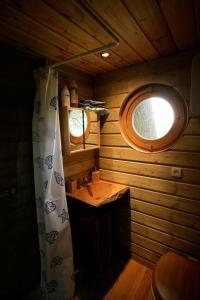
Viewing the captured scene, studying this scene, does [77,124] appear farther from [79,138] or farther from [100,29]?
[100,29]

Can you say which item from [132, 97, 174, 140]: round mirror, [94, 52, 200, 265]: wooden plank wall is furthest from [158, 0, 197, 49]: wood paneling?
[132, 97, 174, 140]: round mirror

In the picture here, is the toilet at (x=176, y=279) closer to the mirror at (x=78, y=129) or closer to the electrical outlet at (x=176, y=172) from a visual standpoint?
the electrical outlet at (x=176, y=172)

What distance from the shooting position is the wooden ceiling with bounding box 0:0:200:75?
969mm

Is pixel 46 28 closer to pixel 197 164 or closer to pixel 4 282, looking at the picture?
pixel 197 164

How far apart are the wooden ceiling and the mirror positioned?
0.53 metres

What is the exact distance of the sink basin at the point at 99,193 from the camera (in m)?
1.71

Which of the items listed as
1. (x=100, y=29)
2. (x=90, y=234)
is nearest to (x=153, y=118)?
(x=100, y=29)

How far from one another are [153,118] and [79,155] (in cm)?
92

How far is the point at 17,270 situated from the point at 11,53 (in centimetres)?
182

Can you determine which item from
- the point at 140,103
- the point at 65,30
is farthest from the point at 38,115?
the point at 140,103

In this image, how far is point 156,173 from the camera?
5.95 ft

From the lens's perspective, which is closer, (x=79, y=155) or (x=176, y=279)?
(x=176, y=279)

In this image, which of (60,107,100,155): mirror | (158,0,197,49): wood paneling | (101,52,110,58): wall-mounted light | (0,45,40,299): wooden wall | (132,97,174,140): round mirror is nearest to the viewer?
(158,0,197,49): wood paneling

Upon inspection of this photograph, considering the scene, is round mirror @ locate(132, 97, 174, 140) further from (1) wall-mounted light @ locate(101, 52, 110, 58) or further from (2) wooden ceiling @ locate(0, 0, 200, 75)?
(1) wall-mounted light @ locate(101, 52, 110, 58)
